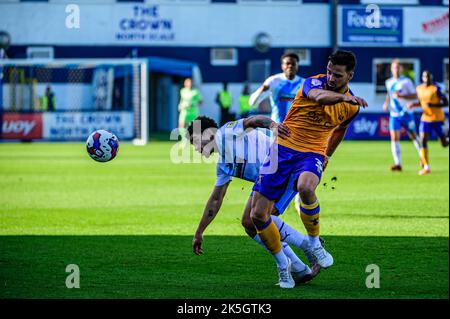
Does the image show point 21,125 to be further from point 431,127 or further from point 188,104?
point 431,127

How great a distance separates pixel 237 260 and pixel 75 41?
115 ft

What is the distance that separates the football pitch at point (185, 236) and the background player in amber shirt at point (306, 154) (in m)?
0.47

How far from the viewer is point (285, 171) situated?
8469 mm

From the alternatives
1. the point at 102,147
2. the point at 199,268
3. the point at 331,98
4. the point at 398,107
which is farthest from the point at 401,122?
the point at 331,98

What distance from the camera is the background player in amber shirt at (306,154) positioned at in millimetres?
8336

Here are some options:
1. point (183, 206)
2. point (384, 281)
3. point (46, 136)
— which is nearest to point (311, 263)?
point (384, 281)

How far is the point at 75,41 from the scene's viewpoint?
4384cm

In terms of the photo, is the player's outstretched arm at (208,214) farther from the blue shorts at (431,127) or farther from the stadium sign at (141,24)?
the stadium sign at (141,24)

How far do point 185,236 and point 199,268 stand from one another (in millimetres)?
2576

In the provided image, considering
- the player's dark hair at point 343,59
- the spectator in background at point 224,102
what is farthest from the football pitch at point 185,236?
the spectator in background at point 224,102

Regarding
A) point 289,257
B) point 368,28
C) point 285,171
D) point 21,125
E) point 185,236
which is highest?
point 368,28

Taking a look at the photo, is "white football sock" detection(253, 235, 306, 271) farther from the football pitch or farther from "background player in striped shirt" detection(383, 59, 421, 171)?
"background player in striped shirt" detection(383, 59, 421, 171)
